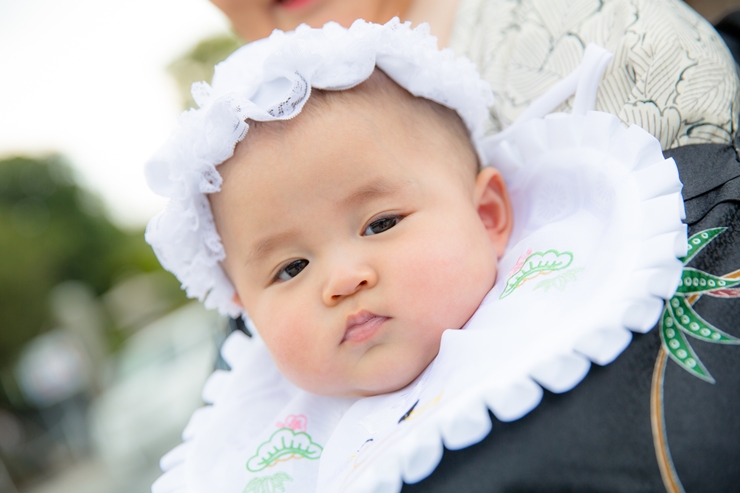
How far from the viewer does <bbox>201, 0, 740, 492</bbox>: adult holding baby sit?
0.68m

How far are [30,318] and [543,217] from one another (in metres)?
15.2

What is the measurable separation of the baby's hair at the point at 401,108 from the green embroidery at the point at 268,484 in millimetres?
693

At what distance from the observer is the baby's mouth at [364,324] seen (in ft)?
3.47

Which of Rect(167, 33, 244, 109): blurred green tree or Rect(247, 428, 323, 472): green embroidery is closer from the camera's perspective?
Rect(247, 428, 323, 472): green embroidery

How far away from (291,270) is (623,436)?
2.36 feet

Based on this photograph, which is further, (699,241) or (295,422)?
(295,422)

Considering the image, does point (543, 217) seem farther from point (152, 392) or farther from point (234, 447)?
point (152, 392)

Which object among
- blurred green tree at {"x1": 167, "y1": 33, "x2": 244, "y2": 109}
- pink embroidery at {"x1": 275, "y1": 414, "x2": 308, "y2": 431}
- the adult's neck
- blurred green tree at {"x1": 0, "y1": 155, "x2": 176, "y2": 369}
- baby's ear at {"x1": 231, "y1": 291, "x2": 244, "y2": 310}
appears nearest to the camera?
pink embroidery at {"x1": 275, "y1": 414, "x2": 308, "y2": 431}

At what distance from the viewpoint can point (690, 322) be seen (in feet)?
2.49

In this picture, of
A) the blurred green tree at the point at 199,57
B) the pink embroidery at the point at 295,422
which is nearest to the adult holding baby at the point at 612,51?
the pink embroidery at the point at 295,422

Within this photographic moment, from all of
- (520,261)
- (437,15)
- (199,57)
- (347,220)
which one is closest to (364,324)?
(347,220)

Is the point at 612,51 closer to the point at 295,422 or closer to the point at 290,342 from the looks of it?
the point at 290,342

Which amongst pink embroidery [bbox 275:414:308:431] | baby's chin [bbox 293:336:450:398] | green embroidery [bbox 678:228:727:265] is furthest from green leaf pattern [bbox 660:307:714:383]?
pink embroidery [bbox 275:414:308:431]

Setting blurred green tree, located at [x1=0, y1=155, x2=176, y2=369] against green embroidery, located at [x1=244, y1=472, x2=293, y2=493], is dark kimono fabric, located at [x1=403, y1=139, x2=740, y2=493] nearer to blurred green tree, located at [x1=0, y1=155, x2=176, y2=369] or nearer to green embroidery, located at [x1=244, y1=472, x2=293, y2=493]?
green embroidery, located at [x1=244, y1=472, x2=293, y2=493]
